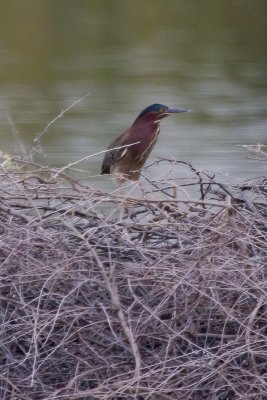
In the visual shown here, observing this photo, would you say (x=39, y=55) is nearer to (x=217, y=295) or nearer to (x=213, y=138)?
(x=213, y=138)

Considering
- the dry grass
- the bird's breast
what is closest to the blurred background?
the bird's breast

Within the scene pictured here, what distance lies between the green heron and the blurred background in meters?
1.05

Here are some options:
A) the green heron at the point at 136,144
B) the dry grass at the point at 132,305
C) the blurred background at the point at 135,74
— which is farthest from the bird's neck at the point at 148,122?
the dry grass at the point at 132,305

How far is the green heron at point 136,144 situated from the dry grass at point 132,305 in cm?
210

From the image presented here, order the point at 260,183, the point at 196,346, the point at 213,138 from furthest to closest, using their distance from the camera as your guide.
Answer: the point at 213,138, the point at 260,183, the point at 196,346

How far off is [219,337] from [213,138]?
625 centimetres

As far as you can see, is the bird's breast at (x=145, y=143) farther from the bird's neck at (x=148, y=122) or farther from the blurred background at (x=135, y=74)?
the blurred background at (x=135, y=74)

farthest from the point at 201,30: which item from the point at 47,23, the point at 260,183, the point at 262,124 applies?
the point at 260,183

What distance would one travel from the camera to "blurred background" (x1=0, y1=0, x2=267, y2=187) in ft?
29.9

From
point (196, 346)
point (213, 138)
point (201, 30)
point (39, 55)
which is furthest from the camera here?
point (201, 30)

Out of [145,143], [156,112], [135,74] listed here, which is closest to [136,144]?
[145,143]

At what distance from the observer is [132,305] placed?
316 cm

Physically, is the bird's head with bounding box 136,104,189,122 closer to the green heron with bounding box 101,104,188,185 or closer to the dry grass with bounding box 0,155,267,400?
the green heron with bounding box 101,104,188,185

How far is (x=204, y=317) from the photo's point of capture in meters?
3.20
